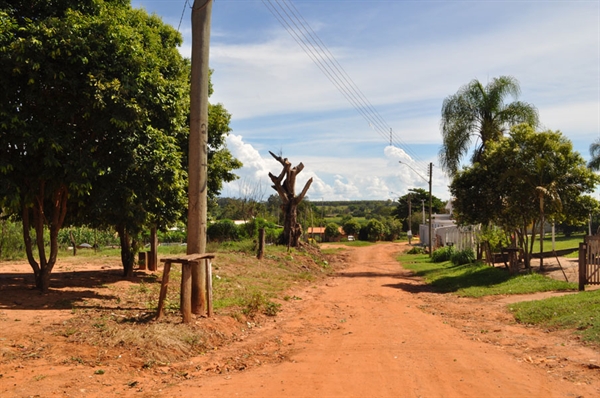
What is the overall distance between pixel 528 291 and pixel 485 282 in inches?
117

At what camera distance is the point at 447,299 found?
1662 centimetres

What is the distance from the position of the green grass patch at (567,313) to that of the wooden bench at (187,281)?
7.19 meters

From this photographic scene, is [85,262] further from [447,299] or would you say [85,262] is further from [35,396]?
[35,396]

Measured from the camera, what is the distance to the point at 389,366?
25.2ft

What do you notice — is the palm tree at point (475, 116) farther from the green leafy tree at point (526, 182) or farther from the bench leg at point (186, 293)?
the bench leg at point (186, 293)

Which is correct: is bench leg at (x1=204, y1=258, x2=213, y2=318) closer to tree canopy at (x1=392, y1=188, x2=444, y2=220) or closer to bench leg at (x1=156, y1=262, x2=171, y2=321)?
bench leg at (x1=156, y1=262, x2=171, y2=321)

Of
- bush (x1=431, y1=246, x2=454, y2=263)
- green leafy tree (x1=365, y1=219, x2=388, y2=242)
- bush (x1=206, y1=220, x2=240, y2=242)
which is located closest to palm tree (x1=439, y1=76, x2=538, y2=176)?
bush (x1=431, y1=246, x2=454, y2=263)

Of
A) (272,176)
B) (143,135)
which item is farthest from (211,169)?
(272,176)

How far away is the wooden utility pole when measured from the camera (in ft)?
35.2

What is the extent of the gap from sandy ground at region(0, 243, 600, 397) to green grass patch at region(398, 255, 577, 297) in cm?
467

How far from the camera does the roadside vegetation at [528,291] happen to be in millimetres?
10798

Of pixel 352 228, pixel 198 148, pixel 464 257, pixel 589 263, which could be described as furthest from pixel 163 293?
pixel 352 228

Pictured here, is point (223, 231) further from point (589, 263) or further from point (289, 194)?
point (589, 263)

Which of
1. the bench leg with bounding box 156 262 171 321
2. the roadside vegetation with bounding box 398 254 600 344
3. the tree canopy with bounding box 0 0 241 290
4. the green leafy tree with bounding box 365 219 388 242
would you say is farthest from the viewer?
the green leafy tree with bounding box 365 219 388 242
